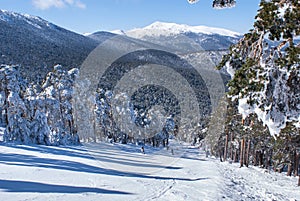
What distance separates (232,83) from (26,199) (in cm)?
867

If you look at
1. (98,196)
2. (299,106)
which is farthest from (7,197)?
(299,106)

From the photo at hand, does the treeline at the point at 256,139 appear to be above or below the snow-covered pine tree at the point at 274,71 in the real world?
below

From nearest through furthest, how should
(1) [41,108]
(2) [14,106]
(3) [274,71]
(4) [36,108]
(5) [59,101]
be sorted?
1. (3) [274,71]
2. (2) [14,106]
3. (4) [36,108]
4. (1) [41,108]
5. (5) [59,101]

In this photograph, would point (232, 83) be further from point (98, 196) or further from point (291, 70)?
point (98, 196)

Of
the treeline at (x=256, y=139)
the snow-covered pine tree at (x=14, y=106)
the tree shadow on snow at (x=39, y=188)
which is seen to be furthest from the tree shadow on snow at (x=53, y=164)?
the treeline at (x=256, y=139)

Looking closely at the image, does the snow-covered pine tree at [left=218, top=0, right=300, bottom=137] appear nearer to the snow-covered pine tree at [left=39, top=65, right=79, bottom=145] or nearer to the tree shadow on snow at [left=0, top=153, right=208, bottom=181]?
the tree shadow on snow at [left=0, top=153, right=208, bottom=181]

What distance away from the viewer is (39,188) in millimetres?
13672

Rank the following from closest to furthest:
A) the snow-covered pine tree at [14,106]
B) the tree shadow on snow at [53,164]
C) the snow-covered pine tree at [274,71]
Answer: the snow-covered pine tree at [274,71] → the tree shadow on snow at [53,164] → the snow-covered pine tree at [14,106]

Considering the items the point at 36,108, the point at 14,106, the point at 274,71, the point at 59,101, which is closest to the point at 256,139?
the point at 59,101

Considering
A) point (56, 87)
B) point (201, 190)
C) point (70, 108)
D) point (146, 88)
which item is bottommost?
point (201, 190)

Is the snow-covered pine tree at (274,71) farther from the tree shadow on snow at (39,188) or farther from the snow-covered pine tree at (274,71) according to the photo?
the tree shadow on snow at (39,188)

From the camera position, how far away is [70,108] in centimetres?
3950

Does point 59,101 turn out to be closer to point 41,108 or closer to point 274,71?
point 41,108

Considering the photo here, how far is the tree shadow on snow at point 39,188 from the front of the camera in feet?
42.8
